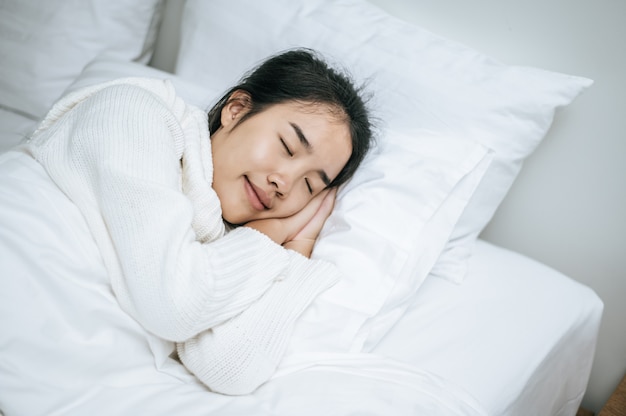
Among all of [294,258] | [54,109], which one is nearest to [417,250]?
[294,258]

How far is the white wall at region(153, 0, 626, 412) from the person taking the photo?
1.23m

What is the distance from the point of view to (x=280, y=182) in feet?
3.40

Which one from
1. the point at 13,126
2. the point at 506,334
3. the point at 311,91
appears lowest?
the point at 13,126

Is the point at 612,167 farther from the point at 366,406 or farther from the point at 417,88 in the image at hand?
the point at 366,406

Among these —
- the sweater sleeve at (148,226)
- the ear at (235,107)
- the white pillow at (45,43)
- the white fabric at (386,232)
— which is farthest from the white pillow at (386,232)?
the white pillow at (45,43)

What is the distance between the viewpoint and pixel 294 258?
3.22ft

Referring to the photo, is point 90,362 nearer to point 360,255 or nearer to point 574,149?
point 360,255

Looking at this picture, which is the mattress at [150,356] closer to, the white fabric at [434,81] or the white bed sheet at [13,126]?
the white fabric at [434,81]

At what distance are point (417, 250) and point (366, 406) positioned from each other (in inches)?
13.7

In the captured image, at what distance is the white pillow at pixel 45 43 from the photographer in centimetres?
150

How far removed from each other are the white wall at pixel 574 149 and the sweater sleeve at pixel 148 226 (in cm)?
77

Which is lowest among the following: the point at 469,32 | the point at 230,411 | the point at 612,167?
the point at 230,411

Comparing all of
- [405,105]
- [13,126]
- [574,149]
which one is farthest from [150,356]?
[574,149]

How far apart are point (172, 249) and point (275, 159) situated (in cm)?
33
